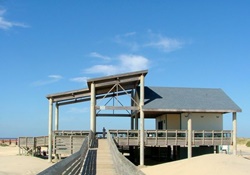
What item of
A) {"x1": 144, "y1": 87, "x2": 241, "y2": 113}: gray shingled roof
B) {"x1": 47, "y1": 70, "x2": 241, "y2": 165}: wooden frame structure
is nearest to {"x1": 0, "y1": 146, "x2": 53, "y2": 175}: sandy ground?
{"x1": 47, "y1": 70, "x2": 241, "y2": 165}: wooden frame structure

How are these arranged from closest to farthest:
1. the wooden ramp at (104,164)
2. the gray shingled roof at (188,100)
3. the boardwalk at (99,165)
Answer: the boardwalk at (99,165) < the wooden ramp at (104,164) < the gray shingled roof at (188,100)

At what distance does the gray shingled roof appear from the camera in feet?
103

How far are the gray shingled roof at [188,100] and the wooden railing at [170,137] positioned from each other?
1.90 meters

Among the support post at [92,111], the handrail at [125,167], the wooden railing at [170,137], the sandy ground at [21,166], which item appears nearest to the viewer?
the handrail at [125,167]

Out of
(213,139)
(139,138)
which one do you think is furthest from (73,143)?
(213,139)

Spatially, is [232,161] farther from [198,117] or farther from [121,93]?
[121,93]

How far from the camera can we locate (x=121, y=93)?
3616cm

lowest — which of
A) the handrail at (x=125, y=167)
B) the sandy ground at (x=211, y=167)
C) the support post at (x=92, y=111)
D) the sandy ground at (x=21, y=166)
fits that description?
the sandy ground at (x=21, y=166)

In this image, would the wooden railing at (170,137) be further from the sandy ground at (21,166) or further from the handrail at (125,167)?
the handrail at (125,167)

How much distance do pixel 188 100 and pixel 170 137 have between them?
14.1 feet

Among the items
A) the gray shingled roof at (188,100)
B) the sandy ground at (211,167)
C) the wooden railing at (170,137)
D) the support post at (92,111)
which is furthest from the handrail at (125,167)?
the gray shingled roof at (188,100)

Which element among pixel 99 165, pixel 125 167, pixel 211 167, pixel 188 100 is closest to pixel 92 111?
pixel 188 100

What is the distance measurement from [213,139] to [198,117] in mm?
2831

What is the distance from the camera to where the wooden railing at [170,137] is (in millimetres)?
30484
